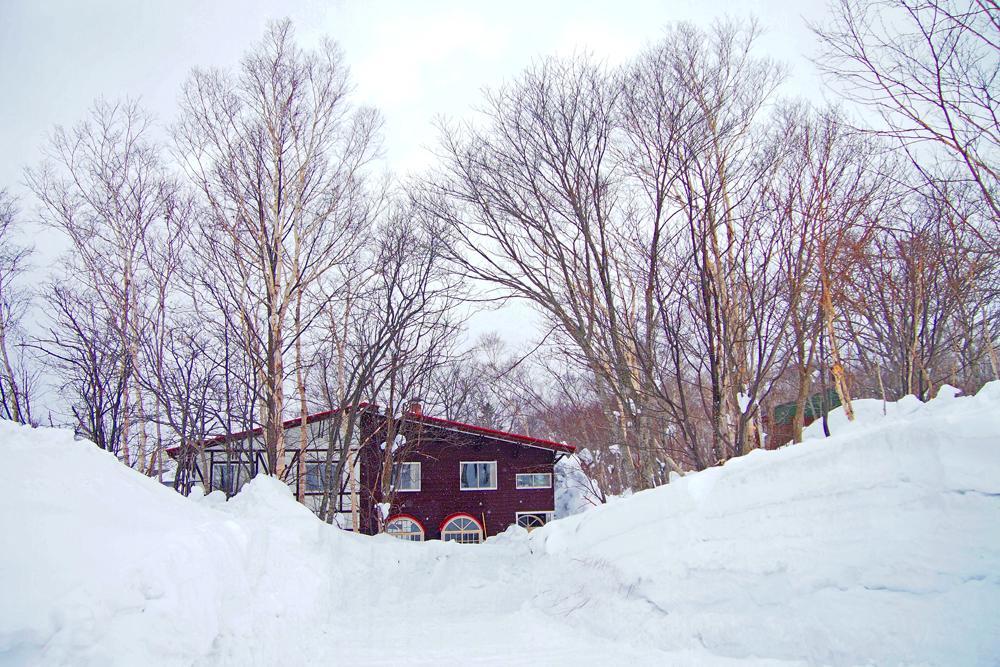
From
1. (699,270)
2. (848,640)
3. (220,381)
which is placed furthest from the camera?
(220,381)

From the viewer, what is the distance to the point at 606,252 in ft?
34.0

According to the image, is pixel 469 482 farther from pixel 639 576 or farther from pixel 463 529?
pixel 639 576

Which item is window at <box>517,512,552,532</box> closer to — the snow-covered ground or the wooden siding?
the wooden siding

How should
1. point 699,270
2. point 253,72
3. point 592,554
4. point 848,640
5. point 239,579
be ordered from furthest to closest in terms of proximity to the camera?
point 253,72 < point 699,270 < point 592,554 < point 239,579 < point 848,640

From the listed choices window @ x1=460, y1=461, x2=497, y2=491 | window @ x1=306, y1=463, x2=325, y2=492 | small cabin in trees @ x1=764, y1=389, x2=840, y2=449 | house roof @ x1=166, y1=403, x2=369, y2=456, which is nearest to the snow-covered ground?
small cabin in trees @ x1=764, y1=389, x2=840, y2=449

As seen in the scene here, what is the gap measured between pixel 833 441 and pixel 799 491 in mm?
431

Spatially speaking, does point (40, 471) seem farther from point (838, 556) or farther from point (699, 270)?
point (699, 270)

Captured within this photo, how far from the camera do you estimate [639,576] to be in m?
5.27

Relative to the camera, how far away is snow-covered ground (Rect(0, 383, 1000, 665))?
3270 mm

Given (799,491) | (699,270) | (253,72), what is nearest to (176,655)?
(799,491)

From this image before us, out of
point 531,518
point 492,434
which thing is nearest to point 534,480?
point 531,518

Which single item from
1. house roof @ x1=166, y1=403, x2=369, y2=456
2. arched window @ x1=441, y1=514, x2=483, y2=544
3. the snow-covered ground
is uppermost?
house roof @ x1=166, y1=403, x2=369, y2=456

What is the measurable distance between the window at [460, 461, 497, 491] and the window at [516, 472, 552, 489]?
39.0 inches

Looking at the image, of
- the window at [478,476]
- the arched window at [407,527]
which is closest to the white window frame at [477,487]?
the window at [478,476]
